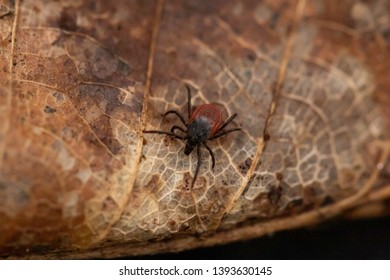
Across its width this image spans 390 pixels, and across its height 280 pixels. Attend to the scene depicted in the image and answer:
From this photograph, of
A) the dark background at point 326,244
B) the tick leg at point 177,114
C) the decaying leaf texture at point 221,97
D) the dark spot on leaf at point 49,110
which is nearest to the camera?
the dark spot on leaf at point 49,110

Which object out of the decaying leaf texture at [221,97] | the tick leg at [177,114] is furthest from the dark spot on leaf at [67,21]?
the tick leg at [177,114]

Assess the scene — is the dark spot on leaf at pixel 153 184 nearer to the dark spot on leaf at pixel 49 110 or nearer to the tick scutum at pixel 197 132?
the tick scutum at pixel 197 132

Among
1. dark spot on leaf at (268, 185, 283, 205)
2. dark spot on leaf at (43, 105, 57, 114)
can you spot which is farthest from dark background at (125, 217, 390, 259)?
dark spot on leaf at (43, 105, 57, 114)

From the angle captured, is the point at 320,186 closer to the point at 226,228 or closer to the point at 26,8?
the point at 226,228

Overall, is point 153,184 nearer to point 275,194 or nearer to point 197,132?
point 197,132

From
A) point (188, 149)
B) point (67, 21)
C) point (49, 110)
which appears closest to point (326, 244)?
point (188, 149)

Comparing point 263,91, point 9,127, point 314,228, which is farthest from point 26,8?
point 314,228
